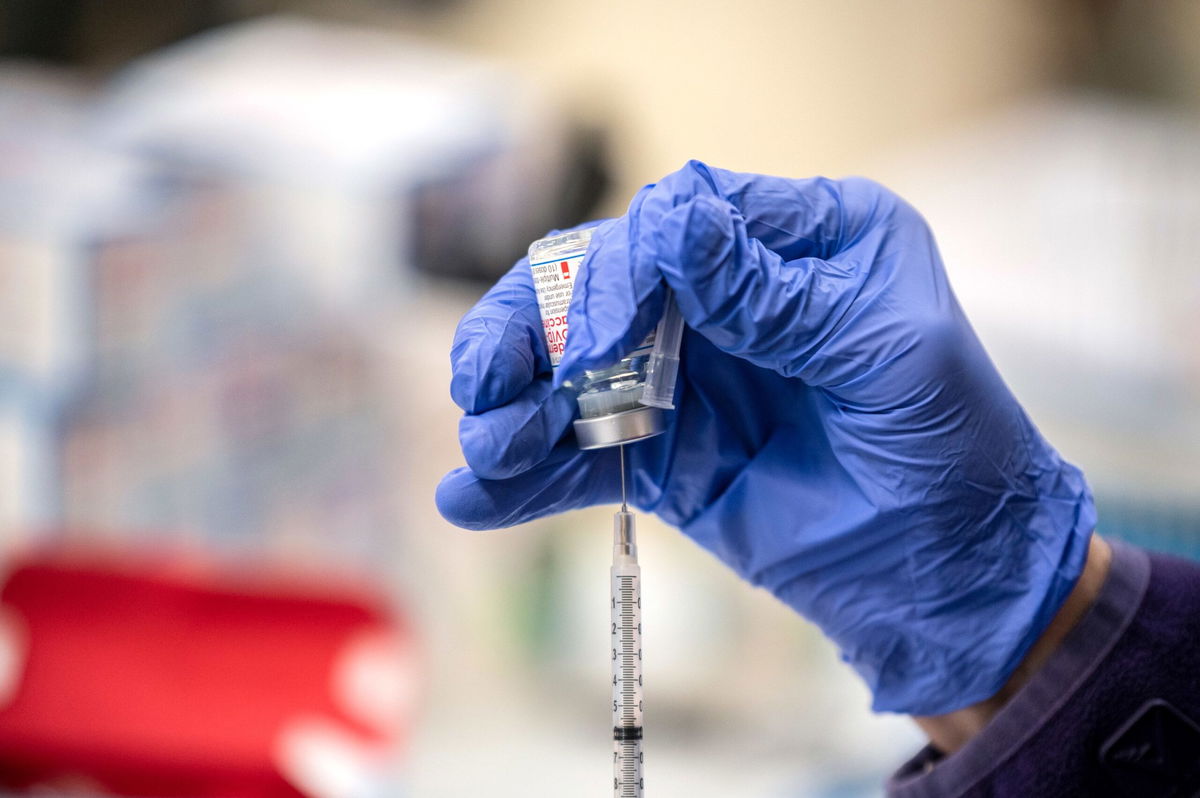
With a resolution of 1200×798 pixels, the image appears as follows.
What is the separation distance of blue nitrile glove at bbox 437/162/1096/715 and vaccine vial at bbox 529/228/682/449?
36mm

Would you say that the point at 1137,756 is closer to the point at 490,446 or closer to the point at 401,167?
the point at 490,446

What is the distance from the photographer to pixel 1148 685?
81 centimetres

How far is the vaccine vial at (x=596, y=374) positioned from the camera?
2.55 feet

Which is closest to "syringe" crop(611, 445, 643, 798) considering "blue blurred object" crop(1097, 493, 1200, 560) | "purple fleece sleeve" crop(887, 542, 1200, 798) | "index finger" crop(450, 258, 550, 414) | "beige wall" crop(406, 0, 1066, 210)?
"index finger" crop(450, 258, 550, 414)

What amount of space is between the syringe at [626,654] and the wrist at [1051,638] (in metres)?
0.32

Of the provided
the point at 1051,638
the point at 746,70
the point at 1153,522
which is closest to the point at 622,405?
the point at 1051,638

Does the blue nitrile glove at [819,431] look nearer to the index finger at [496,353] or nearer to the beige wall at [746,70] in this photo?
the index finger at [496,353]

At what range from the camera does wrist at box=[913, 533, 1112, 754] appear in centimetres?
86

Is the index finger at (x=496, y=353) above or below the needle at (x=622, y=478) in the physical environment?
above

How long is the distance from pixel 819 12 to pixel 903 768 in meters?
2.42

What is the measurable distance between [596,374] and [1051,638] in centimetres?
51

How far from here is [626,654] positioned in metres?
0.84

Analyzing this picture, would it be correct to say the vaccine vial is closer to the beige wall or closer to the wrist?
the wrist

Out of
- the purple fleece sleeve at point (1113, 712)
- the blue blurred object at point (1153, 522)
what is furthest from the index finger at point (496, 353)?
the blue blurred object at point (1153, 522)
